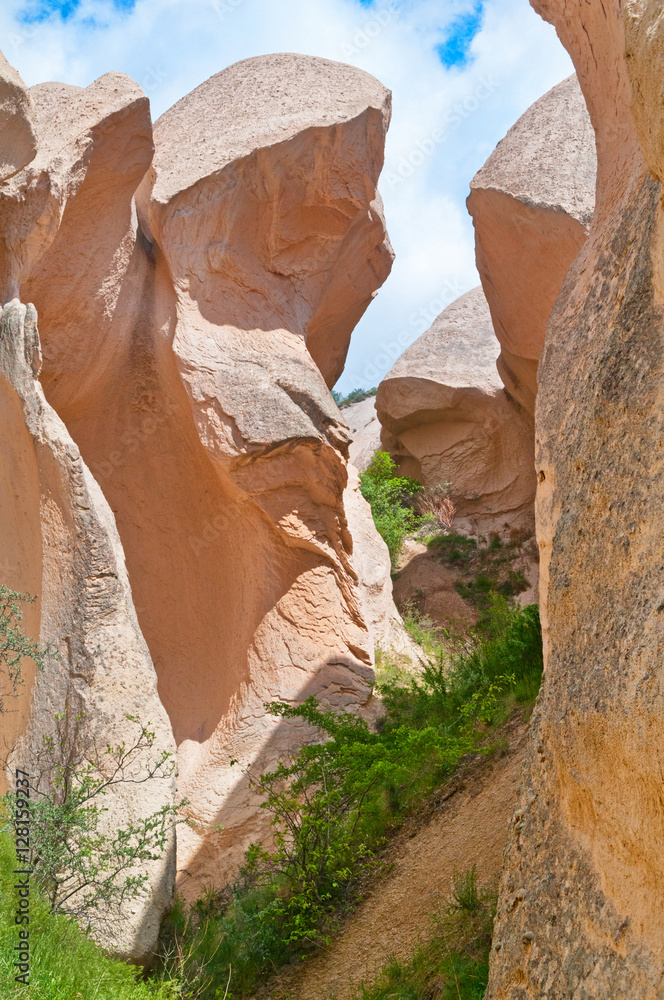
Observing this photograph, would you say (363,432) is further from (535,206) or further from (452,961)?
(452,961)

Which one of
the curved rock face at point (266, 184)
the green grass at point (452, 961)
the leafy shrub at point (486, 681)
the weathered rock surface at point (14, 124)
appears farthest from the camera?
the curved rock face at point (266, 184)

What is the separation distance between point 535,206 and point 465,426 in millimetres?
5368

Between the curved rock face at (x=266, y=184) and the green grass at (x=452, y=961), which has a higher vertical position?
the curved rock face at (x=266, y=184)

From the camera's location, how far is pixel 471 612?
12.6 meters

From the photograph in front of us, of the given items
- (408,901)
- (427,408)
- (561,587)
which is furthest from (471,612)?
(561,587)

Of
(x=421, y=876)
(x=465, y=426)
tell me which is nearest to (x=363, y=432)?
(x=465, y=426)

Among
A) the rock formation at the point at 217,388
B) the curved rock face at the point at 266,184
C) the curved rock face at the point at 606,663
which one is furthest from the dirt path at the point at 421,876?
the curved rock face at the point at 266,184

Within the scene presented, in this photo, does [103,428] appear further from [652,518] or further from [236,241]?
[652,518]

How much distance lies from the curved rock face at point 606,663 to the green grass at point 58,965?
6.55 feet

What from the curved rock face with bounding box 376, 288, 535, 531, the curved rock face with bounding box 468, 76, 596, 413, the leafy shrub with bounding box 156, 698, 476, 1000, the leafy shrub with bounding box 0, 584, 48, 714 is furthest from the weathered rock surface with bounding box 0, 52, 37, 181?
the curved rock face with bounding box 376, 288, 535, 531

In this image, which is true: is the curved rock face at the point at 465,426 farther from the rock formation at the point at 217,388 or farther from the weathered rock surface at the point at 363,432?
the rock formation at the point at 217,388

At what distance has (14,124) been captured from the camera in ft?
20.8

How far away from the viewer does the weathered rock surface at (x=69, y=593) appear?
5996 millimetres

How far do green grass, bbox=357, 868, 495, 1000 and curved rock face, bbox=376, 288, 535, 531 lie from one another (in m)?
9.65
